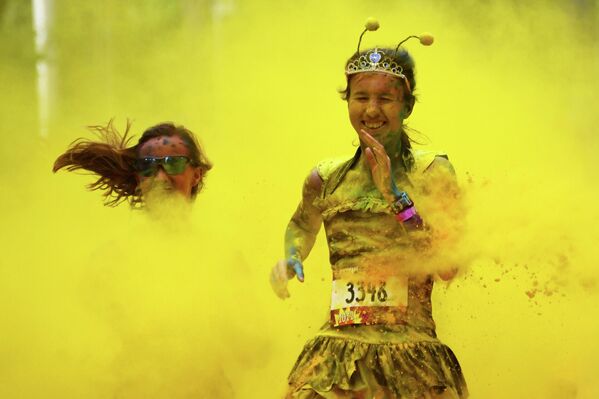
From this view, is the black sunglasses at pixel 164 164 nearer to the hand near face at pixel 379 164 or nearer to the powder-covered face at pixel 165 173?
the powder-covered face at pixel 165 173

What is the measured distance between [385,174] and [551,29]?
5.12 ft

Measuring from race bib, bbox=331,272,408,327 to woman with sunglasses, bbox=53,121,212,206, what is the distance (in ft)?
3.25

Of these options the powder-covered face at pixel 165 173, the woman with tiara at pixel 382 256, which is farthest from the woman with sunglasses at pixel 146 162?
the woman with tiara at pixel 382 256

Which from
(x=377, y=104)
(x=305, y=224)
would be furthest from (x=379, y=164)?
(x=305, y=224)

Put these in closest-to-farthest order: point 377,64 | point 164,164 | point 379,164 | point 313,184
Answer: point 379,164 → point 377,64 → point 313,184 → point 164,164

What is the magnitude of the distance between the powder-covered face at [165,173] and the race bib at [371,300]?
99 cm

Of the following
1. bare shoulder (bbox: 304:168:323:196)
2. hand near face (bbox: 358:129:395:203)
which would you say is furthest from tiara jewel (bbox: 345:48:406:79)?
bare shoulder (bbox: 304:168:323:196)

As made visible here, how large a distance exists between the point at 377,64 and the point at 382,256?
0.61 metres

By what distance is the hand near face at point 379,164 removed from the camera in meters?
4.36

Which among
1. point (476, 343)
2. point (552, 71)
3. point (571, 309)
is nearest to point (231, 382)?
point (476, 343)

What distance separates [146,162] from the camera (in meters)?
5.16

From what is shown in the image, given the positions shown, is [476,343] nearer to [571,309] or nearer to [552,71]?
[571,309]

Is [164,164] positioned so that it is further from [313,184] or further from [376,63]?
[376,63]

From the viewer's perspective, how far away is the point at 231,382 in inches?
216
